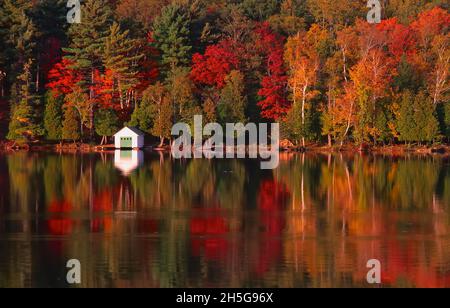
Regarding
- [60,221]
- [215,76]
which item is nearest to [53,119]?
[215,76]

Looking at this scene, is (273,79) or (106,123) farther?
(273,79)

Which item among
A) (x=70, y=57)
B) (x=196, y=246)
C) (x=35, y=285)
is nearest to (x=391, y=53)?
(x=70, y=57)

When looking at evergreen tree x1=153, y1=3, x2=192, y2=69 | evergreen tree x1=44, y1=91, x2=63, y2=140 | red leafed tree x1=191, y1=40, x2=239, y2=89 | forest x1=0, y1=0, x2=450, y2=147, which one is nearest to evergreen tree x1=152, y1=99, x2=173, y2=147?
forest x1=0, y1=0, x2=450, y2=147

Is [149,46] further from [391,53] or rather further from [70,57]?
[391,53]

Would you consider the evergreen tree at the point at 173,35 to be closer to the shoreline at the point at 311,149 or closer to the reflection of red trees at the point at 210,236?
the shoreline at the point at 311,149

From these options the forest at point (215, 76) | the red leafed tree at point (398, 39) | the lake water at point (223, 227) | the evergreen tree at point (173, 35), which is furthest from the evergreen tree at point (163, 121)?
the lake water at point (223, 227)

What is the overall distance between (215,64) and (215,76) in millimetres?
1239

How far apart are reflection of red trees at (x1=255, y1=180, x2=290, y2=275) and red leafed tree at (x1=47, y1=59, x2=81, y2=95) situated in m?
31.7

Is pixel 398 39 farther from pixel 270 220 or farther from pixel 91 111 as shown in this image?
pixel 270 220

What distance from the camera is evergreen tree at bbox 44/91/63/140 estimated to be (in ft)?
209

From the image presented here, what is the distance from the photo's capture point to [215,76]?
2643 inches

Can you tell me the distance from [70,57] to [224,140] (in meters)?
12.8

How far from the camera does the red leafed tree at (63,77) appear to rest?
215 feet
